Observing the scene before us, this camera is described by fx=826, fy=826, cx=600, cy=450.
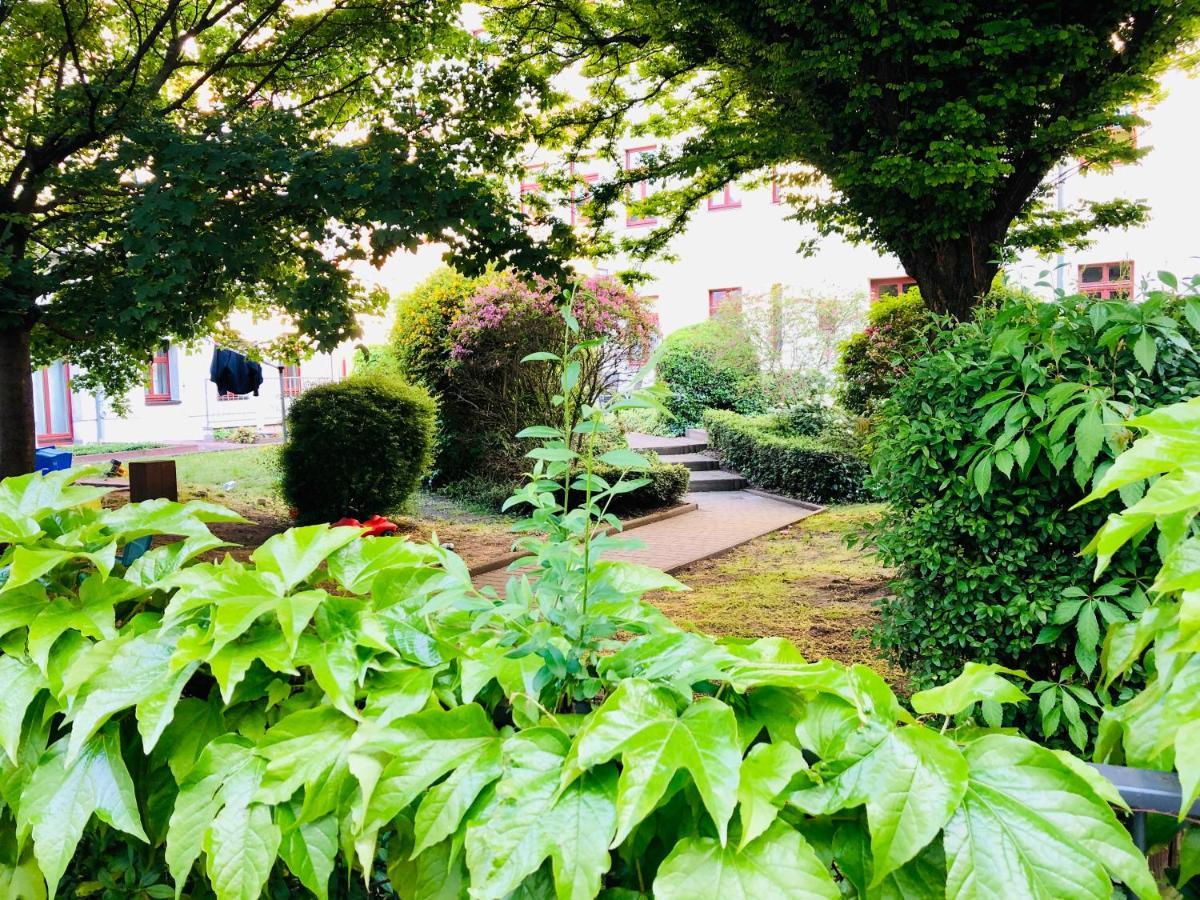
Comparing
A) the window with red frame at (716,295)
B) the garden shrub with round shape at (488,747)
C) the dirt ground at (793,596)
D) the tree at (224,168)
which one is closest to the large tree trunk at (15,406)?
the tree at (224,168)

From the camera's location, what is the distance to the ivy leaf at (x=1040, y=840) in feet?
2.43

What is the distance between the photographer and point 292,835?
1.02m

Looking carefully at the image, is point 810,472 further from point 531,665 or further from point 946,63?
point 531,665

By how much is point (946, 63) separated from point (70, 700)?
6.83 m

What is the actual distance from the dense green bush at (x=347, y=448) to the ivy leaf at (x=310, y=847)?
8891 millimetres

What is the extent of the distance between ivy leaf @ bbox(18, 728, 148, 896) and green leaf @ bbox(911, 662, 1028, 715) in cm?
103

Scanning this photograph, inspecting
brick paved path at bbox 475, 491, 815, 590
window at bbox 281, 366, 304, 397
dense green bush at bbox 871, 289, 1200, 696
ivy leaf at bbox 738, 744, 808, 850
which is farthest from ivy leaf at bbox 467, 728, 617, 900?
window at bbox 281, 366, 304, 397

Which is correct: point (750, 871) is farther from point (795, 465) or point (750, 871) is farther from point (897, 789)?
point (795, 465)

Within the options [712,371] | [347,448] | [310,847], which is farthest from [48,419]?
[310,847]

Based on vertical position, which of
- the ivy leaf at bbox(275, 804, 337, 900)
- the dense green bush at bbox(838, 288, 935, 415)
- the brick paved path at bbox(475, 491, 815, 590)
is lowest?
the brick paved path at bbox(475, 491, 815, 590)

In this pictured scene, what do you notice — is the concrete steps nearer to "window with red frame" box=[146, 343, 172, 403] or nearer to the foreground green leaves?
the foreground green leaves

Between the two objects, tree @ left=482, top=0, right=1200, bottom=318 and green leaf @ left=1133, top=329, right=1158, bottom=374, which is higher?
tree @ left=482, top=0, right=1200, bottom=318

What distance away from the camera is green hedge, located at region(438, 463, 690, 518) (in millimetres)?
10945

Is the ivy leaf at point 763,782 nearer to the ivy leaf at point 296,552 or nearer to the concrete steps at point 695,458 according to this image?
the ivy leaf at point 296,552
